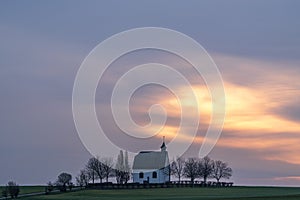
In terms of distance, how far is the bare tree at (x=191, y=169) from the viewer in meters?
174

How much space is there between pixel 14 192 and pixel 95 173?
167 ft

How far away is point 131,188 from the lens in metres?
137

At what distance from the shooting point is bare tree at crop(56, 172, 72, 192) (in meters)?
135

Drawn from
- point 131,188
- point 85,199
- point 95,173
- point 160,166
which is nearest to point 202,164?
point 160,166

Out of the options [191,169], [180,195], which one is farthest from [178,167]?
[180,195]

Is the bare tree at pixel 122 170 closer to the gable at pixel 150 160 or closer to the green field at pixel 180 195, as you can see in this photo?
the gable at pixel 150 160

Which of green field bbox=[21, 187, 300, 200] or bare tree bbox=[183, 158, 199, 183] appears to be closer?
green field bbox=[21, 187, 300, 200]

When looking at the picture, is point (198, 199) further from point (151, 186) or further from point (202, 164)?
point (202, 164)

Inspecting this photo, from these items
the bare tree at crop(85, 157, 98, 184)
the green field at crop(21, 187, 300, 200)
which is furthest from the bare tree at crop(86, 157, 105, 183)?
the green field at crop(21, 187, 300, 200)

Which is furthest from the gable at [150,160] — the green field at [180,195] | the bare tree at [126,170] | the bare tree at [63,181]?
the green field at [180,195]

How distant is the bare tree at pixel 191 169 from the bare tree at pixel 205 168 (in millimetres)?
974

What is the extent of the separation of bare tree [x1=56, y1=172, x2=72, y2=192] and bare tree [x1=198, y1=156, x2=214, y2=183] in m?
38.9

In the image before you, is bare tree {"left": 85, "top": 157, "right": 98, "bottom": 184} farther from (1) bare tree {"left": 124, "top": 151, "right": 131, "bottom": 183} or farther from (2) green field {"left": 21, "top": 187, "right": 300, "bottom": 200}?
(2) green field {"left": 21, "top": 187, "right": 300, "bottom": 200}

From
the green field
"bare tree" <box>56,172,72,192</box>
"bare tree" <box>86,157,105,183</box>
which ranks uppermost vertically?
"bare tree" <box>86,157,105,183</box>
